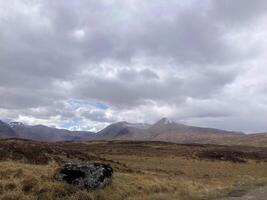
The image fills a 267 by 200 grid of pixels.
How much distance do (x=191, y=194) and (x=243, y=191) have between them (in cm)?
471

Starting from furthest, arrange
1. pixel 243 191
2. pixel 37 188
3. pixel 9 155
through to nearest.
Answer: pixel 9 155
pixel 243 191
pixel 37 188

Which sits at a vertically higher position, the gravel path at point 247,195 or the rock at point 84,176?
the rock at point 84,176

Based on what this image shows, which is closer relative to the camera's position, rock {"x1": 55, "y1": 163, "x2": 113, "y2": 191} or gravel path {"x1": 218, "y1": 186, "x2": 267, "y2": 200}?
rock {"x1": 55, "y1": 163, "x2": 113, "y2": 191}

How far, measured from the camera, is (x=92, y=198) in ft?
63.3

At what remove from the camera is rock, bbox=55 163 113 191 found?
20.6 meters

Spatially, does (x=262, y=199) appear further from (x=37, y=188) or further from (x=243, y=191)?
(x=37, y=188)

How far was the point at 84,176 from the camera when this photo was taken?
21.0m

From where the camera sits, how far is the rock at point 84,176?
20.6 meters

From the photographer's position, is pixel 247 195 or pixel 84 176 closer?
pixel 84 176

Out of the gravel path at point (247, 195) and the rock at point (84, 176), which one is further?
the gravel path at point (247, 195)

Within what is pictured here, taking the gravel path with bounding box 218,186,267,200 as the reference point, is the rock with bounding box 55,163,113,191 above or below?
above

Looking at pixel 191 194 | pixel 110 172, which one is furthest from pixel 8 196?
pixel 191 194

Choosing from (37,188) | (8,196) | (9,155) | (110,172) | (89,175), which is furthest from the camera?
(9,155)

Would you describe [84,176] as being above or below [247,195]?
above
